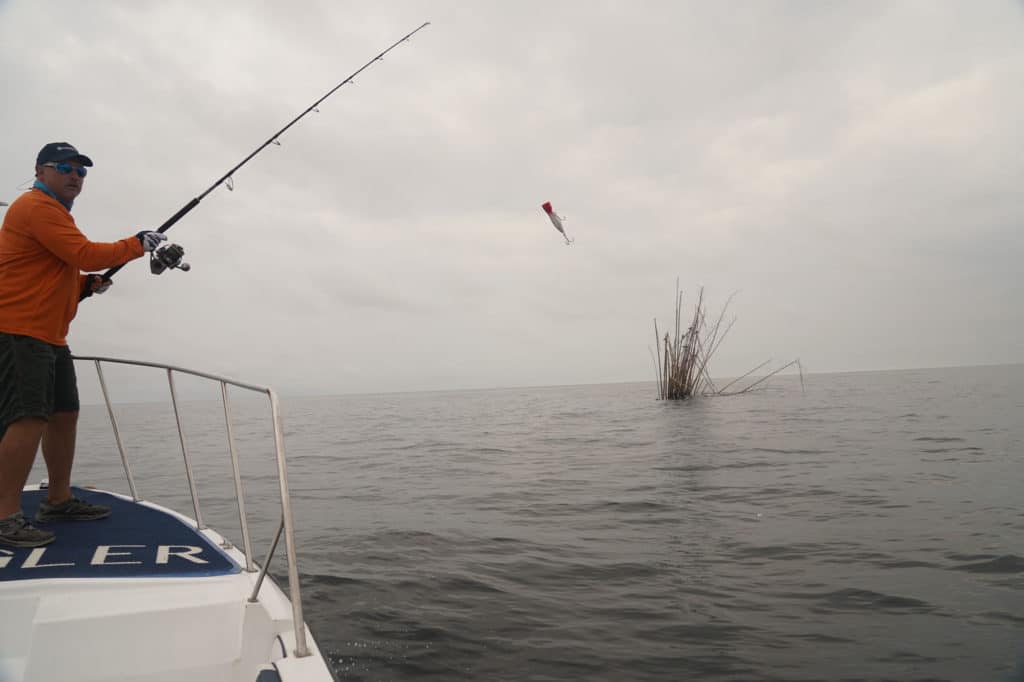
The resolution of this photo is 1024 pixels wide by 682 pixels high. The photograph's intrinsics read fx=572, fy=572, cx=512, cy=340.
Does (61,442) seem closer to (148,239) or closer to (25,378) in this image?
(25,378)

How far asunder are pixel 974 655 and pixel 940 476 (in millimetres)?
5681

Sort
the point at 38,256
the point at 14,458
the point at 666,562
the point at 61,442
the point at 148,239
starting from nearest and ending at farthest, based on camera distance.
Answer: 1. the point at 14,458
2. the point at 38,256
3. the point at 148,239
4. the point at 61,442
5. the point at 666,562

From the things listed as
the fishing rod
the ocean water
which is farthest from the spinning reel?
the ocean water

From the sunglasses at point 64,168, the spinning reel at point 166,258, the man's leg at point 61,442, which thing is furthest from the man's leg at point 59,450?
the sunglasses at point 64,168

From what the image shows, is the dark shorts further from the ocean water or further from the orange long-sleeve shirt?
the ocean water

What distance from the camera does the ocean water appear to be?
122 inches

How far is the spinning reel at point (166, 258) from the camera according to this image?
308 cm

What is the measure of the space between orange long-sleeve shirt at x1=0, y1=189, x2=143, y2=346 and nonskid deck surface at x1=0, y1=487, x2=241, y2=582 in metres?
1.05

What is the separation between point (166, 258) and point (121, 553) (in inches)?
59.7

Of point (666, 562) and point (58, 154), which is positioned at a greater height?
point (58, 154)

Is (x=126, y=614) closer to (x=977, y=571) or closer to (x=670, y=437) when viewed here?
(x=977, y=571)

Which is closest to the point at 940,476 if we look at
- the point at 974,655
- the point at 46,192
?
the point at 974,655

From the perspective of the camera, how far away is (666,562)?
464cm

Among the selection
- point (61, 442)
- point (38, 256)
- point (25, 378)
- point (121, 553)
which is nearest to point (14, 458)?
point (25, 378)
